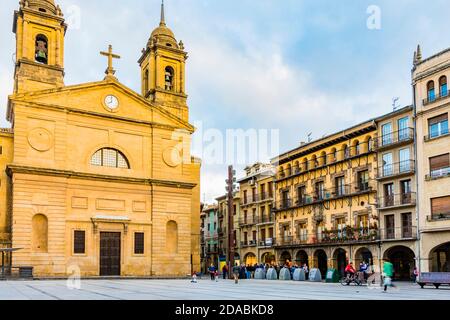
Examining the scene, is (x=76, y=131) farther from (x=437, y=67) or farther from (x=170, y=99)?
(x=437, y=67)

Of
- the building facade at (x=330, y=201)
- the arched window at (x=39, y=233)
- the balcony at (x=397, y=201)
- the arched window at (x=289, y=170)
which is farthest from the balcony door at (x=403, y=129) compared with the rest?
the arched window at (x=39, y=233)

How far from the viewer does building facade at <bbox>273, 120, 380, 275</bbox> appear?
40.1 m

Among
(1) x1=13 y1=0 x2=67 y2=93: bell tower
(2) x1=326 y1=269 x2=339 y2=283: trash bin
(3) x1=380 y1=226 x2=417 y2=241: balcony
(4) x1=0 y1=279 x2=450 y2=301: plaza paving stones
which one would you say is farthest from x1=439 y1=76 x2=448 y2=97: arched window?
(1) x1=13 y1=0 x2=67 y2=93: bell tower

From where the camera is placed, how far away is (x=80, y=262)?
37531mm

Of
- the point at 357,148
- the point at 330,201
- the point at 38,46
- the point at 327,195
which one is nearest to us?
the point at 38,46

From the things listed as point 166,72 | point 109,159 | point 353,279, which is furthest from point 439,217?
point 166,72

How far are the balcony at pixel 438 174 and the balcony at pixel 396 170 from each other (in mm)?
1613

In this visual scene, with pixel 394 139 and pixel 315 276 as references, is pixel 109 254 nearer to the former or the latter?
pixel 315 276

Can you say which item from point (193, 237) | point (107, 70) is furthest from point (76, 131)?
point (193, 237)

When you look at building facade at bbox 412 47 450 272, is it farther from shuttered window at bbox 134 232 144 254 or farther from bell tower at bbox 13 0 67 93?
bell tower at bbox 13 0 67 93

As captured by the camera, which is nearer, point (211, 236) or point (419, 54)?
point (419, 54)

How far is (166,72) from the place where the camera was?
151 feet

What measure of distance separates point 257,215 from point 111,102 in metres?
21.5

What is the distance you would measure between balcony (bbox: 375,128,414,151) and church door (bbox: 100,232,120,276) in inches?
779
